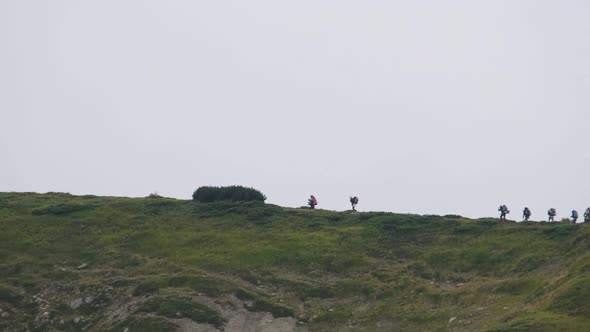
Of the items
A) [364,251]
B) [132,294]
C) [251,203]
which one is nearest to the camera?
[132,294]

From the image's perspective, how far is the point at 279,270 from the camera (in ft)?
196

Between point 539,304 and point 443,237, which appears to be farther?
point 443,237

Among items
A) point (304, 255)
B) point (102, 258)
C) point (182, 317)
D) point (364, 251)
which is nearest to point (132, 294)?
point (182, 317)

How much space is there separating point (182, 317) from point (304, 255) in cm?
1461

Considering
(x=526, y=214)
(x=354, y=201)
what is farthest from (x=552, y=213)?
(x=354, y=201)

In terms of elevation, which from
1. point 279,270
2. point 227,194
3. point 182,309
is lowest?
point 182,309

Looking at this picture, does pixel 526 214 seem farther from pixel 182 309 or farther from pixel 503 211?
pixel 182 309

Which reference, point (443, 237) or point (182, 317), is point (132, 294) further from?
point (443, 237)

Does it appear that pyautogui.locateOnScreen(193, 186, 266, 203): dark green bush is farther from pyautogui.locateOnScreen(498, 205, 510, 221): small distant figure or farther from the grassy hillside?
pyautogui.locateOnScreen(498, 205, 510, 221): small distant figure

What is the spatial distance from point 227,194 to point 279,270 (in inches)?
918

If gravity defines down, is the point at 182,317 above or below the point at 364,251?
below

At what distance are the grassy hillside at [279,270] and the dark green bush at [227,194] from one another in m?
4.14

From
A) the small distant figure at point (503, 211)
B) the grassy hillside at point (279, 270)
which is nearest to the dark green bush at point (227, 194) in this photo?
the grassy hillside at point (279, 270)

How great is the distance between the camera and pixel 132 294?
53.9 m
